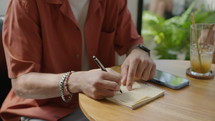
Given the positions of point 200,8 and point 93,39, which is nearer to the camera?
point 93,39

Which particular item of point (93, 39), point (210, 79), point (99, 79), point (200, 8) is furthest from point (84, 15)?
point (200, 8)

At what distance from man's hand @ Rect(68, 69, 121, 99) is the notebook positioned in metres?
0.03

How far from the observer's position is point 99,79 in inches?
39.7

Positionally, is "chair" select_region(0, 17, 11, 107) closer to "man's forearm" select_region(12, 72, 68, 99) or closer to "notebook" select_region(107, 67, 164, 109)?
"man's forearm" select_region(12, 72, 68, 99)

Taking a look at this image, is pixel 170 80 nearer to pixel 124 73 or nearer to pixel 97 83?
pixel 124 73

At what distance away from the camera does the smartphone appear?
1.13 meters

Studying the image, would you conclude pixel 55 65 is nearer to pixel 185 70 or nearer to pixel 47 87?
pixel 47 87

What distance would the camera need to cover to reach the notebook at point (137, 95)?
98 cm

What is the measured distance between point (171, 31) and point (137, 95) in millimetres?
1711

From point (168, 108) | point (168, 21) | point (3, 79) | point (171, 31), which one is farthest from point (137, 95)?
point (168, 21)

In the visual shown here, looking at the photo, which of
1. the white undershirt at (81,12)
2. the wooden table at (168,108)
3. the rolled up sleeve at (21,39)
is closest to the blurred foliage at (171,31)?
the white undershirt at (81,12)

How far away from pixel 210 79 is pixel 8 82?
1.00 meters

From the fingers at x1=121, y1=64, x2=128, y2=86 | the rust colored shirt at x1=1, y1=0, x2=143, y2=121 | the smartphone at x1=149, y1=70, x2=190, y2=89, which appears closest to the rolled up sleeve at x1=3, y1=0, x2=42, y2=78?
the rust colored shirt at x1=1, y1=0, x2=143, y2=121

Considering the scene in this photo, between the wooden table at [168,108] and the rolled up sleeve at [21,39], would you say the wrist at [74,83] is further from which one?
the rolled up sleeve at [21,39]
